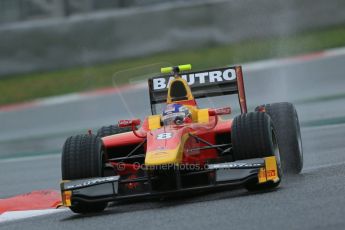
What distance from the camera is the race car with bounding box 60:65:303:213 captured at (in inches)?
328

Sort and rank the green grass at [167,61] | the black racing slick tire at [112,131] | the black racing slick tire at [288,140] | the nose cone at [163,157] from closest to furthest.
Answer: the nose cone at [163,157] → the black racing slick tire at [288,140] → the black racing slick tire at [112,131] → the green grass at [167,61]

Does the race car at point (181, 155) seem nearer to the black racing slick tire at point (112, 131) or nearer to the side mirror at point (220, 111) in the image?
the side mirror at point (220, 111)

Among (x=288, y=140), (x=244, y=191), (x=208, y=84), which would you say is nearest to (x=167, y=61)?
(x=208, y=84)

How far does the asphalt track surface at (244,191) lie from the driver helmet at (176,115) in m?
0.77

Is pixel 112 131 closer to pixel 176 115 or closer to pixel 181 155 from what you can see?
pixel 176 115

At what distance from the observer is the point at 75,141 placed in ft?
28.6

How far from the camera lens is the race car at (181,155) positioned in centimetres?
834

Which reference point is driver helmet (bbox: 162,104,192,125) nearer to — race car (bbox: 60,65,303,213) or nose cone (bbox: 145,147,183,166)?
race car (bbox: 60,65,303,213)

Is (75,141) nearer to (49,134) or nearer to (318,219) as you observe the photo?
(318,219)

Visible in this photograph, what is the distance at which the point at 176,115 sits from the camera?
30.1 feet

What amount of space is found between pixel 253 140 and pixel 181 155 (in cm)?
64

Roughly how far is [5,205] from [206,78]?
249 centimetres

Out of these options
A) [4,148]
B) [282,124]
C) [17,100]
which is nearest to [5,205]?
[282,124]

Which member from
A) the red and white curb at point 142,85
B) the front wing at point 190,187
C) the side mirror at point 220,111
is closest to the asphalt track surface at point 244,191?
the front wing at point 190,187
